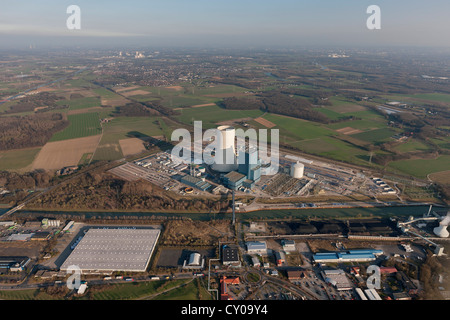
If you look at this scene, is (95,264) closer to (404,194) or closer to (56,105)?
(404,194)

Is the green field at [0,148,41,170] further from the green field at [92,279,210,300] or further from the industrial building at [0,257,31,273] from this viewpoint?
the green field at [92,279,210,300]

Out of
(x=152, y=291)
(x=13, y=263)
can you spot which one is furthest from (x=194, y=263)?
(x=13, y=263)

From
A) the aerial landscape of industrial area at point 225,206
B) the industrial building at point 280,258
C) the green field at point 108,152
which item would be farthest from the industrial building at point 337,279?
the green field at point 108,152

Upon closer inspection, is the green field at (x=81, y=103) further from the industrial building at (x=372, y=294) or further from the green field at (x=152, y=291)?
the industrial building at (x=372, y=294)

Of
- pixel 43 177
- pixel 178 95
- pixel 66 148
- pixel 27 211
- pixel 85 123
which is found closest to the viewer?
pixel 27 211

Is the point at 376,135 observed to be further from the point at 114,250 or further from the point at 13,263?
the point at 13,263

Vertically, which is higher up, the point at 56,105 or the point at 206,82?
the point at 206,82

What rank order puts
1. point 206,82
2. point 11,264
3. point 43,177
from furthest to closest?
point 206,82
point 43,177
point 11,264

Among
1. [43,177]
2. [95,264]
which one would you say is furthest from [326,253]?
[43,177]
